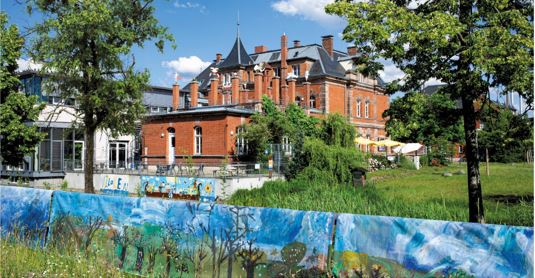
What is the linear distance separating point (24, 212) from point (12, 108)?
10373 millimetres

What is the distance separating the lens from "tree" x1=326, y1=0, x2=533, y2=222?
27.3 ft

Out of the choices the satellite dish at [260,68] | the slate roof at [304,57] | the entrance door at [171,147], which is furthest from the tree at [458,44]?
the slate roof at [304,57]

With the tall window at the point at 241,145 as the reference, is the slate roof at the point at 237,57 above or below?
above

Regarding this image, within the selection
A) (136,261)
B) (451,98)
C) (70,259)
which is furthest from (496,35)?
(70,259)

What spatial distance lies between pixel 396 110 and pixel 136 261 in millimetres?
5684

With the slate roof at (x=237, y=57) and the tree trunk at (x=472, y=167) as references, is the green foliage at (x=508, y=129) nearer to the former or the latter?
the tree trunk at (x=472, y=167)

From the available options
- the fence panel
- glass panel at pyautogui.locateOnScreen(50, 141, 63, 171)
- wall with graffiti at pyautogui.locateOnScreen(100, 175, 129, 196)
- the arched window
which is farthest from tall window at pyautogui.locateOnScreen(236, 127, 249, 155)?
the fence panel

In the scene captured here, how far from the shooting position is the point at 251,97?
52.2 meters

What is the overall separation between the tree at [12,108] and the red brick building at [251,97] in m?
16.2

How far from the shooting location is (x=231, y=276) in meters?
6.80

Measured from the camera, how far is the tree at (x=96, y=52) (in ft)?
53.0

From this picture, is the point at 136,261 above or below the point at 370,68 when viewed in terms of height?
below

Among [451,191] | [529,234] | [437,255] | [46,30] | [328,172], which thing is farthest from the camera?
[328,172]

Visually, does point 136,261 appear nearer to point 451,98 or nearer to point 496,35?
point 451,98
